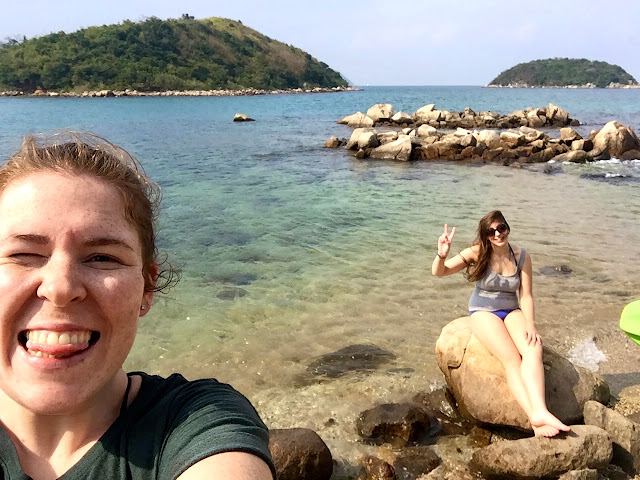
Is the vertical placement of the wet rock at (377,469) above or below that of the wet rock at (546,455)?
below

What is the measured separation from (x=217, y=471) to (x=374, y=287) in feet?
23.6

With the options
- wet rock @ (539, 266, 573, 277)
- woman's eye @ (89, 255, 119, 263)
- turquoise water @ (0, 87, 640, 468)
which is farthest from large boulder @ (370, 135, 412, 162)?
woman's eye @ (89, 255, 119, 263)

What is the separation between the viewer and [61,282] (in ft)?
4.76

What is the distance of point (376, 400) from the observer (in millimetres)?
5324

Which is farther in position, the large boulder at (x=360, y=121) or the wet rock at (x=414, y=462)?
the large boulder at (x=360, y=121)

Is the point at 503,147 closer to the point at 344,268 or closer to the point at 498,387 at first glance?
the point at 344,268

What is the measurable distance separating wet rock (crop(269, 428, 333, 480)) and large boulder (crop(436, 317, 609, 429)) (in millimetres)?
1544

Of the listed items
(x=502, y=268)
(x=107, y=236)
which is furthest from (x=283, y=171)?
(x=107, y=236)

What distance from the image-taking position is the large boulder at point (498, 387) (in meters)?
4.57

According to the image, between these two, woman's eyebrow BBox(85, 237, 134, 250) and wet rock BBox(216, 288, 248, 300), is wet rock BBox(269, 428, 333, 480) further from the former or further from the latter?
wet rock BBox(216, 288, 248, 300)

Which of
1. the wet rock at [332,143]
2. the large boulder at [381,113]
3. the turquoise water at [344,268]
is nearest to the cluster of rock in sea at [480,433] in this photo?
the turquoise water at [344,268]

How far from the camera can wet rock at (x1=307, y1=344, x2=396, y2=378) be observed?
19.6ft

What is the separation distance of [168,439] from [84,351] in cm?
39

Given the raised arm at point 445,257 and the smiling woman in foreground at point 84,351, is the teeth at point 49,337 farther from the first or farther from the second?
the raised arm at point 445,257
